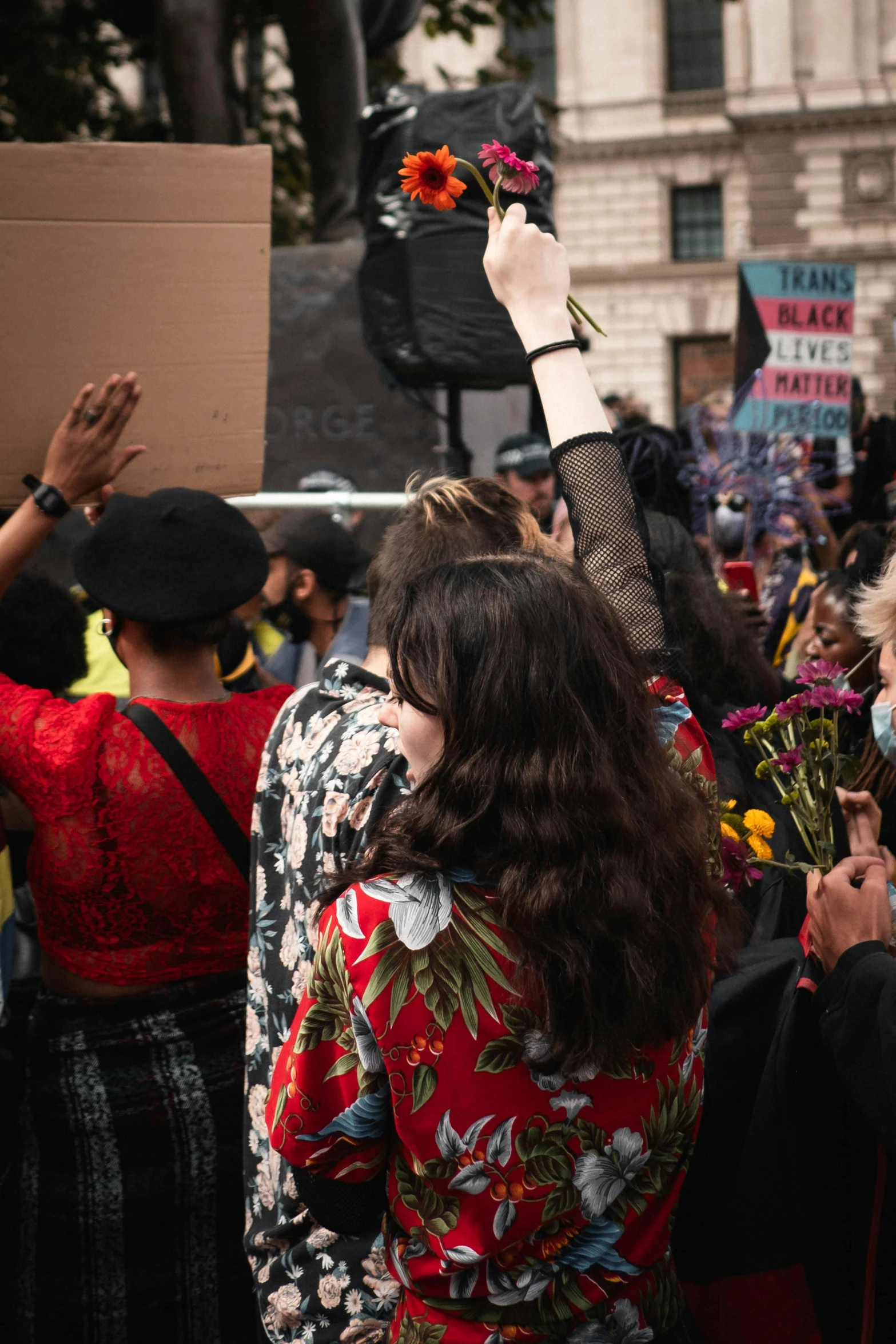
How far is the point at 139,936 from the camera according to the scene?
2389mm

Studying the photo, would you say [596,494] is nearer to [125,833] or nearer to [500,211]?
[500,211]

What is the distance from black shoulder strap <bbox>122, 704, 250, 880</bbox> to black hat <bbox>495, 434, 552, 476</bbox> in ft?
14.0

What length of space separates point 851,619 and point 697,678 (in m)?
0.88

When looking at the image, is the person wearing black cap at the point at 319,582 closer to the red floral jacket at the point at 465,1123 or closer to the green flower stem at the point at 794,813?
the green flower stem at the point at 794,813

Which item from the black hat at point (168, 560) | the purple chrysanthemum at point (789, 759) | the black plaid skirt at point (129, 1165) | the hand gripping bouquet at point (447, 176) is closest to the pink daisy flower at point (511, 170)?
the hand gripping bouquet at point (447, 176)

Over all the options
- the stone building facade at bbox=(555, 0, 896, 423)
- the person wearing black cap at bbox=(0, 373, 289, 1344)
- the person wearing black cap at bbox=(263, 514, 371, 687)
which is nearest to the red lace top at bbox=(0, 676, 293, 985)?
the person wearing black cap at bbox=(0, 373, 289, 1344)

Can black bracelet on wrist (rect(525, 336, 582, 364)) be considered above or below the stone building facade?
above

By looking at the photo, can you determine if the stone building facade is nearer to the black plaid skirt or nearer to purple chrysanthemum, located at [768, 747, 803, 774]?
the black plaid skirt

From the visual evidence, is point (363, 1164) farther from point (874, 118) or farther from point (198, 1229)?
point (874, 118)

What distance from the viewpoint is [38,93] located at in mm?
10484

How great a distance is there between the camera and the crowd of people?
4.58 ft

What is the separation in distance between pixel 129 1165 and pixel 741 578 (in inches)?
99.3

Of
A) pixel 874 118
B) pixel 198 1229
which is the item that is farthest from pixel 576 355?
pixel 874 118

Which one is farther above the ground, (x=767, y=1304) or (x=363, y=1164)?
(x=363, y=1164)
